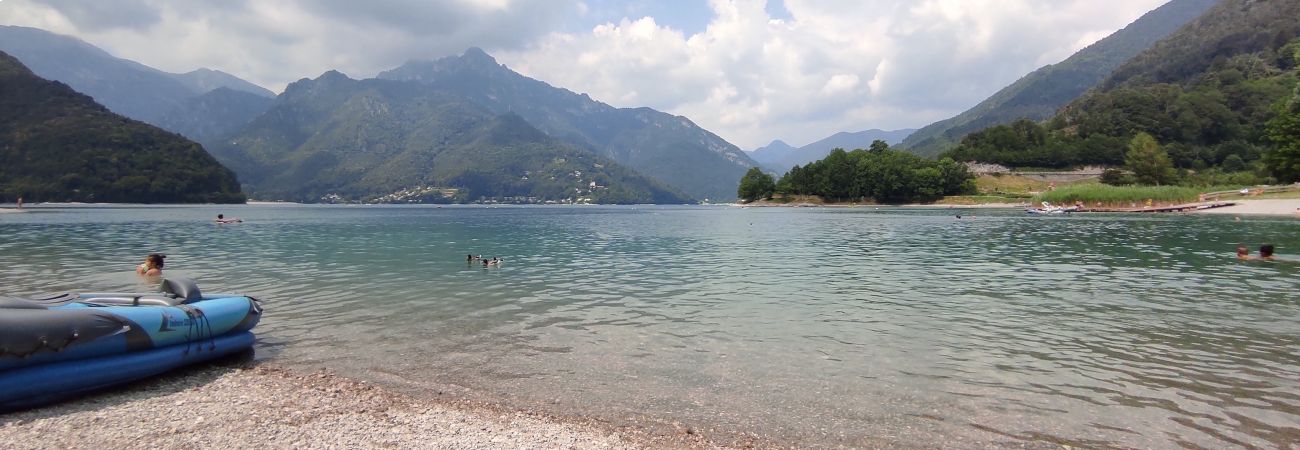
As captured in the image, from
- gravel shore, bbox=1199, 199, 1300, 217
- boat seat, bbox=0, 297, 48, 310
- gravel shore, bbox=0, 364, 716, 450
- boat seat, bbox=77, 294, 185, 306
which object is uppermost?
boat seat, bbox=0, 297, 48, 310

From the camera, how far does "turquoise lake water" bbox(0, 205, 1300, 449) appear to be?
10.2m

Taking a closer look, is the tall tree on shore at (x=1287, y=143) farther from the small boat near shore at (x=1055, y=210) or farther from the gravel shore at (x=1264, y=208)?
the small boat near shore at (x=1055, y=210)

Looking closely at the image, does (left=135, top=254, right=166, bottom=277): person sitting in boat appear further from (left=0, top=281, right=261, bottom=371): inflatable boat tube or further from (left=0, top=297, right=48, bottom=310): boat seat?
(left=0, top=297, right=48, bottom=310): boat seat

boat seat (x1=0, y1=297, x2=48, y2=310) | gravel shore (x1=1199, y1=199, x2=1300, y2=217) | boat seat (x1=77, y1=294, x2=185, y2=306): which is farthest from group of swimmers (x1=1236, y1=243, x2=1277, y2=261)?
gravel shore (x1=1199, y1=199, x2=1300, y2=217)

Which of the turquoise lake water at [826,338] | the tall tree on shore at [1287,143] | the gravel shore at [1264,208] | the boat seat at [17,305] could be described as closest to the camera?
the turquoise lake water at [826,338]

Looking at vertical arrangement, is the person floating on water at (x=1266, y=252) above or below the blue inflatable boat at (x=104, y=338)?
below

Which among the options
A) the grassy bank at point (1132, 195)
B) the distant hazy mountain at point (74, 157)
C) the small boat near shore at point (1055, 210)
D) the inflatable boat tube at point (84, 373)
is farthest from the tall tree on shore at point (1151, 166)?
the distant hazy mountain at point (74, 157)

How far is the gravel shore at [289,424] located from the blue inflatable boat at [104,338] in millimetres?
422

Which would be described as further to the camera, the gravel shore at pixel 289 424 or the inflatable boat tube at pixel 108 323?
the inflatable boat tube at pixel 108 323

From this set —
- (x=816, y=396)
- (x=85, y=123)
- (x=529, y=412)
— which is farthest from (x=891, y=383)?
(x=85, y=123)

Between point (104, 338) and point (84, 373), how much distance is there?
70cm

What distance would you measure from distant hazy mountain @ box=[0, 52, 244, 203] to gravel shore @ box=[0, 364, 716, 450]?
743ft

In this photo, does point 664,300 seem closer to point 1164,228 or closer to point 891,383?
point 891,383

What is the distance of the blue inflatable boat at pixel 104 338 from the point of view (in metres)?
9.84
